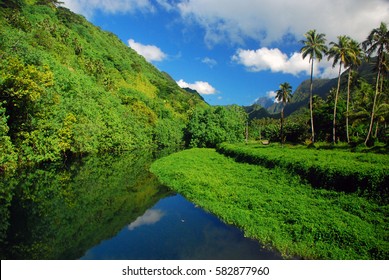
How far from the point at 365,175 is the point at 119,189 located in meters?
25.3

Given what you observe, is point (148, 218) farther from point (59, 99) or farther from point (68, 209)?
point (59, 99)

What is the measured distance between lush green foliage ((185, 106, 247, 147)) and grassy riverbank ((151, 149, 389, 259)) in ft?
136

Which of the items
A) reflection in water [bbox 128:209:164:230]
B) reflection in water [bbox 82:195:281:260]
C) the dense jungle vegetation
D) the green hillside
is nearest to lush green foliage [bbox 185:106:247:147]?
the dense jungle vegetation

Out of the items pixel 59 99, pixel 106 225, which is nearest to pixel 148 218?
pixel 106 225

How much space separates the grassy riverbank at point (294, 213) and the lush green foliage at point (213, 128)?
136 feet

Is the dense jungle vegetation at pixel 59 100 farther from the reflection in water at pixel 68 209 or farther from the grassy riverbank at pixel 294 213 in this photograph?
the grassy riverbank at pixel 294 213

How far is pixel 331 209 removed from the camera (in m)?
21.6

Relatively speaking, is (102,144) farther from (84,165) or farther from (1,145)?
(1,145)

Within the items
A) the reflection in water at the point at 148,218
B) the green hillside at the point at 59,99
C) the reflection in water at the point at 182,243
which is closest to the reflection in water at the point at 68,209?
the reflection in water at the point at 148,218

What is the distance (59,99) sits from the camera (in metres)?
52.3

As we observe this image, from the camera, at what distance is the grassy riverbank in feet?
53.3

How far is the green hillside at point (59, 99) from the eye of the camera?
128ft

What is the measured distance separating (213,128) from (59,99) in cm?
3878

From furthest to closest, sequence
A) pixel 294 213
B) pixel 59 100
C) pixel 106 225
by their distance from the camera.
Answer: pixel 59 100 → pixel 106 225 → pixel 294 213
